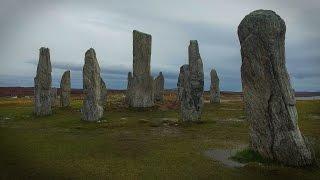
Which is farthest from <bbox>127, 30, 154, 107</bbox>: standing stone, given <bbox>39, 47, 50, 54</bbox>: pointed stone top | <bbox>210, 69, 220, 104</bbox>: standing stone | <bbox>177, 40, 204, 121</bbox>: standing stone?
<bbox>210, 69, 220, 104</bbox>: standing stone

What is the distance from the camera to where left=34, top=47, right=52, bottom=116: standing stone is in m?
47.6

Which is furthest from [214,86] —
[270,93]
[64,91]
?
[270,93]

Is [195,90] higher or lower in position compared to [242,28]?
lower

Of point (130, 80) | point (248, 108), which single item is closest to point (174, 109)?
point (130, 80)

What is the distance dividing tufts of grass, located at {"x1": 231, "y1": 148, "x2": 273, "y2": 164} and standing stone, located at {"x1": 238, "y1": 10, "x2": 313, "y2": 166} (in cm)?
23

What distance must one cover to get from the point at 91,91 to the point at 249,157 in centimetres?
2159

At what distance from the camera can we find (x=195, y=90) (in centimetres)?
3962

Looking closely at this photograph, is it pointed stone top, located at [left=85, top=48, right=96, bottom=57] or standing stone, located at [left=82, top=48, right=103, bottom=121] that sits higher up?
pointed stone top, located at [left=85, top=48, right=96, bottom=57]

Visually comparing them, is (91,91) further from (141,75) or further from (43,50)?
(141,75)

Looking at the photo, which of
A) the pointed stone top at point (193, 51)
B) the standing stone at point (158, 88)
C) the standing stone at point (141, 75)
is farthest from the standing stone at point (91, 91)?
the standing stone at point (158, 88)

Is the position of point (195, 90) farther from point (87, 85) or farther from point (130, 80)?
point (130, 80)

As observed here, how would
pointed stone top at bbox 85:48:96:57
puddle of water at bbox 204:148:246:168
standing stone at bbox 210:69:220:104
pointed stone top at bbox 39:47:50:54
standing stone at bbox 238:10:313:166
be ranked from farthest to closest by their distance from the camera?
1. standing stone at bbox 210:69:220:104
2. pointed stone top at bbox 39:47:50:54
3. pointed stone top at bbox 85:48:96:57
4. puddle of water at bbox 204:148:246:168
5. standing stone at bbox 238:10:313:166

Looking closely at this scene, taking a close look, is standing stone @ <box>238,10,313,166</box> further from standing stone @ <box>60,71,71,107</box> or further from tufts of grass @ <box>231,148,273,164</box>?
standing stone @ <box>60,71,71,107</box>

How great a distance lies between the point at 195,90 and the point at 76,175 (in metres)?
22.1
